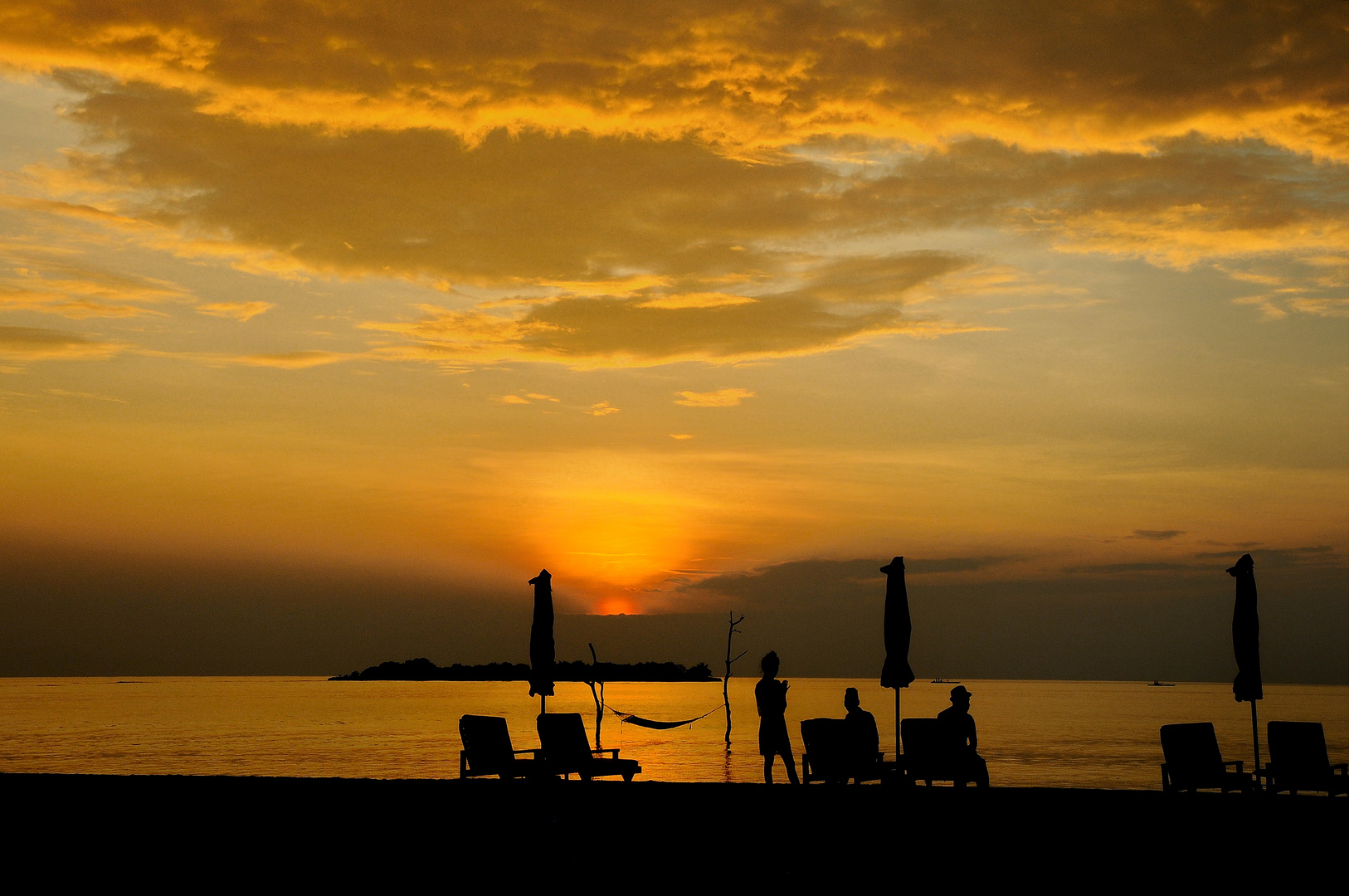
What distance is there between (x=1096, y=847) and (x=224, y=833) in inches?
279

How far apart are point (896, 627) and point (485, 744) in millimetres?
4956

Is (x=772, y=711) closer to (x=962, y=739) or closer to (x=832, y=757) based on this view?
(x=832, y=757)

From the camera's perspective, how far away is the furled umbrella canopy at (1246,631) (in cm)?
1258

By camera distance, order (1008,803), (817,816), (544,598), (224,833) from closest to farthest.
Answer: (224,833), (817,816), (1008,803), (544,598)

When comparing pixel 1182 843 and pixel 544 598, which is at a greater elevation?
pixel 544 598

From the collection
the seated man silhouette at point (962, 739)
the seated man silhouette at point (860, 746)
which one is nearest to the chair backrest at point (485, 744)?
the seated man silhouette at point (860, 746)

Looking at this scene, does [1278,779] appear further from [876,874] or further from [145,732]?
[145,732]

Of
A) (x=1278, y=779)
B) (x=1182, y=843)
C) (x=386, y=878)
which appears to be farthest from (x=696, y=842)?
(x=1278, y=779)

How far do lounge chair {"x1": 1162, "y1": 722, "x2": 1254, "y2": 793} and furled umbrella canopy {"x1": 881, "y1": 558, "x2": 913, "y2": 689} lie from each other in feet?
9.23

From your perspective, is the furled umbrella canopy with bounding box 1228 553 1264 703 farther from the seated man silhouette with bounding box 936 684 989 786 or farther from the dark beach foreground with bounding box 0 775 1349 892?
the seated man silhouette with bounding box 936 684 989 786

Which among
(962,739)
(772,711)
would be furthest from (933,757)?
(772,711)

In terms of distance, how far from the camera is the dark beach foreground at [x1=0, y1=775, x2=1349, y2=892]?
7.87 metres

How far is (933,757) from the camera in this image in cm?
1228

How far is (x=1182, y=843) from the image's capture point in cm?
906
